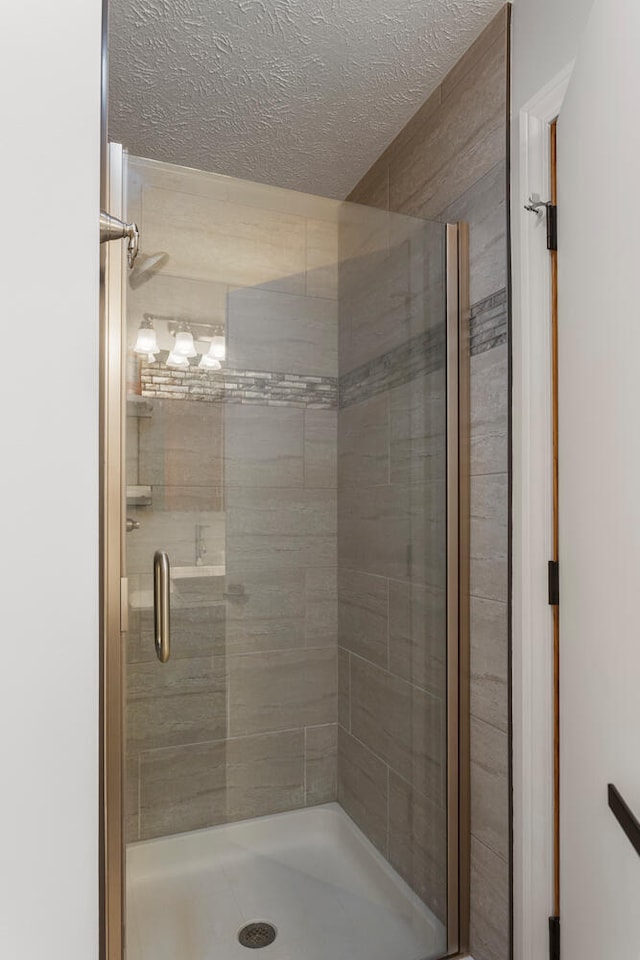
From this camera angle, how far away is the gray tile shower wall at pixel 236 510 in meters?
1.26

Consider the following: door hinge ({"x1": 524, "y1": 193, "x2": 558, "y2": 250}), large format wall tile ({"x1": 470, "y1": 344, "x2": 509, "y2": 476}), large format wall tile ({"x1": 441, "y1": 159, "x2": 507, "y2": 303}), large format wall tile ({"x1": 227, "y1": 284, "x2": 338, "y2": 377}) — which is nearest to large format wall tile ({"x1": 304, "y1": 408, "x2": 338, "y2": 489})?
large format wall tile ({"x1": 227, "y1": 284, "x2": 338, "y2": 377})

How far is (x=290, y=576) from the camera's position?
144 cm

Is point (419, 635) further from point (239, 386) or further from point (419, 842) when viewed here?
point (239, 386)

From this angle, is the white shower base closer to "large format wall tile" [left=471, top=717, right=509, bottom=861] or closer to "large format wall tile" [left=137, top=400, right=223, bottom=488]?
"large format wall tile" [left=471, top=717, right=509, bottom=861]

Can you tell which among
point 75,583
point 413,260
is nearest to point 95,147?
point 75,583

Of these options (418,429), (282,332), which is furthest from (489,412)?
(282,332)

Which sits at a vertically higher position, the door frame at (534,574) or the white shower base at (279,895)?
the door frame at (534,574)

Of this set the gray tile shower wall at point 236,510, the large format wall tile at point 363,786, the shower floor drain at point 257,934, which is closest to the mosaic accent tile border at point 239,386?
the gray tile shower wall at point 236,510

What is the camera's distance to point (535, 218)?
3.90 ft

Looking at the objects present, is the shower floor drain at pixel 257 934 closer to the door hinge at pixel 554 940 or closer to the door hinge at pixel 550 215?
the door hinge at pixel 554 940

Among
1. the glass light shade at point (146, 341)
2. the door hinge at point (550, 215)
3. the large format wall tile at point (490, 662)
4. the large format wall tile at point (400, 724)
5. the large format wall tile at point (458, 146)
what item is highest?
the large format wall tile at point (458, 146)

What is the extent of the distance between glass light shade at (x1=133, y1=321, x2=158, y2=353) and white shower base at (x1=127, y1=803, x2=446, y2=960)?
3.43ft

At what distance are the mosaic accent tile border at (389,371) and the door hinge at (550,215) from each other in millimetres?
363

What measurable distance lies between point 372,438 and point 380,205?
0.83 meters
